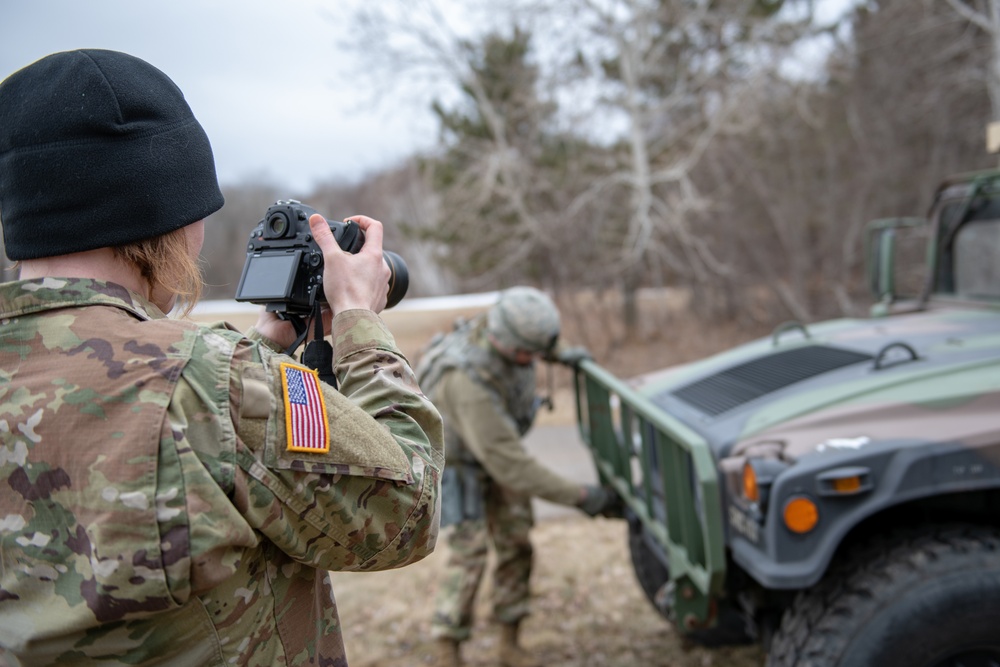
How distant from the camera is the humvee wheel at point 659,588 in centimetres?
337

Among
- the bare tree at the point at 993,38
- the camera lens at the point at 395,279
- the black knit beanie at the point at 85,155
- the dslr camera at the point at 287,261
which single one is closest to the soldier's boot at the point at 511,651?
the camera lens at the point at 395,279

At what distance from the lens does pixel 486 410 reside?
328 cm

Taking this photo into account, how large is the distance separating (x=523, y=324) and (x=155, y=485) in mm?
2399

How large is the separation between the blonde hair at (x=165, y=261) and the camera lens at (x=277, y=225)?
16 centimetres

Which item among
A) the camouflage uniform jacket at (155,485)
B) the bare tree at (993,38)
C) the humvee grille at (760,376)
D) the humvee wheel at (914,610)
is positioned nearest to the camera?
the camouflage uniform jacket at (155,485)

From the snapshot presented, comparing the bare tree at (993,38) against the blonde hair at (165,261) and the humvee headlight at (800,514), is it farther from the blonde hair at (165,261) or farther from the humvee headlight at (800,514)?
the blonde hair at (165,261)

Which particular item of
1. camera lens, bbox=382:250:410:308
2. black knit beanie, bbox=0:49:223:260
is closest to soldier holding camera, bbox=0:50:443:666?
black knit beanie, bbox=0:49:223:260

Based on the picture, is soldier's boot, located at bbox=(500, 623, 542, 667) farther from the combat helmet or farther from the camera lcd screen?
the camera lcd screen

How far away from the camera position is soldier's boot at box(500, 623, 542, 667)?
3.44m

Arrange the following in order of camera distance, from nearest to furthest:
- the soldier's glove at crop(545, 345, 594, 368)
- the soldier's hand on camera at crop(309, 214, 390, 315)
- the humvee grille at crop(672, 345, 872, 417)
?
1. the soldier's hand on camera at crop(309, 214, 390, 315)
2. the humvee grille at crop(672, 345, 872, 417)
3. the soldier's glove at crop(545, 345, 594, 368)

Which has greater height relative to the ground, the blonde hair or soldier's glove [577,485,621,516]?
the blonde hair

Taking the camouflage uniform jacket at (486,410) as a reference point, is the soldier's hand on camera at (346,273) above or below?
above

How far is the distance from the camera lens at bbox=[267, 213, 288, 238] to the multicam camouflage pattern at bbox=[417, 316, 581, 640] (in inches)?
80.2

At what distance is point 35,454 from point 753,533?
1841mm
